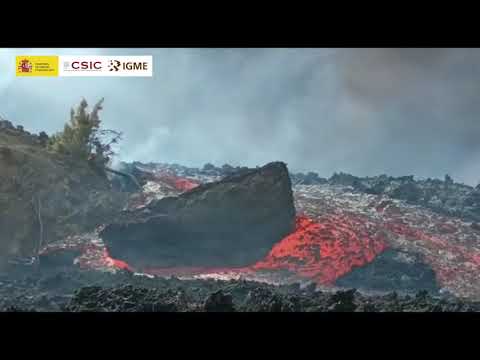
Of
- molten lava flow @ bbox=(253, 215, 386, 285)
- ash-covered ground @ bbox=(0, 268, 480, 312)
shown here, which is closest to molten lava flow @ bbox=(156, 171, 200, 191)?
ash-covered ground @ bbox=(0, 268, 480, 312)

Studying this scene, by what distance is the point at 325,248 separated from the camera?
12695 millimetres

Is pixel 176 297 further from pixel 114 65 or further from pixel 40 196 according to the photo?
pixel 40 196

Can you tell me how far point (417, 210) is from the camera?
13.7 meters

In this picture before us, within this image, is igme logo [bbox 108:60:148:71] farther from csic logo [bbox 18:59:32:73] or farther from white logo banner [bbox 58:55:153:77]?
csic logo [bbox 18:59:32:73]

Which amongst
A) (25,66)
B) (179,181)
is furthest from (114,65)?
(179,181)

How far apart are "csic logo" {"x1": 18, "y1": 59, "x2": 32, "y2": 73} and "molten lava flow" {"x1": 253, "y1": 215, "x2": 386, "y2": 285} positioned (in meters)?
5.61

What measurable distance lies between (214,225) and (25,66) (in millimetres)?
4655

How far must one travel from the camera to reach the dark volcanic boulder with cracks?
12.5 meters

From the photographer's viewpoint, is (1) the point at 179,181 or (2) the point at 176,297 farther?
(1) the point at 179,181

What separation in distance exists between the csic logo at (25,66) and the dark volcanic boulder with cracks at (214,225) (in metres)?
3.63

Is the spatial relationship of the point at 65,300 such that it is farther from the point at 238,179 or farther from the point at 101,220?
the point at 238,179

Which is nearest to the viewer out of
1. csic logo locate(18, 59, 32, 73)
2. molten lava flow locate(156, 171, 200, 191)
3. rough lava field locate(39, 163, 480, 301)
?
csic logo locate(18, 59, 32, 73)

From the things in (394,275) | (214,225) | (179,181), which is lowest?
(394,275)

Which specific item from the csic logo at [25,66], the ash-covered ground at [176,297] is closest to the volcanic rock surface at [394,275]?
the ash-covered ground at [176,297]
